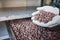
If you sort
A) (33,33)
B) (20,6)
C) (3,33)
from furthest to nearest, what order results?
(20,6) → (3,33) → (33,33)

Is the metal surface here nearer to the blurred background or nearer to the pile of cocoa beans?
the pile of cocoa beans

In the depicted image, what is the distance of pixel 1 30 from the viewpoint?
2.24 metres

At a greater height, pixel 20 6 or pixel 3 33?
pixel 20 6

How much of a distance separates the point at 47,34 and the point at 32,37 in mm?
227

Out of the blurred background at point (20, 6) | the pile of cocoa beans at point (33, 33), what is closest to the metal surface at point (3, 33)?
the pile of cocoa beans at point (33, 33)

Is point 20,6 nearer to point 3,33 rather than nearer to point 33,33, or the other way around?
point 3,33

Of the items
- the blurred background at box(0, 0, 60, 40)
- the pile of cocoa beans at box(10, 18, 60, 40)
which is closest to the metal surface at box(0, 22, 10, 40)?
the pile of cocoa beans at box(10, 18, 60, 40)

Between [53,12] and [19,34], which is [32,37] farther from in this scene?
[53,12]

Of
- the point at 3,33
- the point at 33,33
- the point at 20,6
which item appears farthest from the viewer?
the point at 20,6

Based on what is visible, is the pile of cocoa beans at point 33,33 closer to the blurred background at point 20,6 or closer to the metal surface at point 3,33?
the metal surface at point 3,33

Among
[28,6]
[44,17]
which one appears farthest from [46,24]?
[28,6]

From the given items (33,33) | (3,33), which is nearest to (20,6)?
(3,33)

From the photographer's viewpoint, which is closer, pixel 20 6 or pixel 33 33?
pixel 33 33

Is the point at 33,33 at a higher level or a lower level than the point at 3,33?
higher
